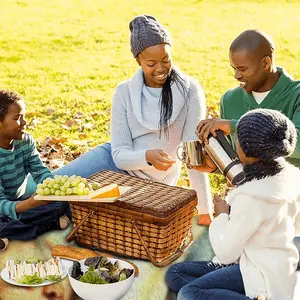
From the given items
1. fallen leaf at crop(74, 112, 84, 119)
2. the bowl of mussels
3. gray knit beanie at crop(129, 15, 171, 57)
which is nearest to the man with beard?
gray knit beanie at crop(129, 15, 171, 57)

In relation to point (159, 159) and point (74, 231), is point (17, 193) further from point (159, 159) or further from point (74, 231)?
point (159, 159)

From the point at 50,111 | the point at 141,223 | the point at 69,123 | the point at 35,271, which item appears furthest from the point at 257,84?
the point at 50,111

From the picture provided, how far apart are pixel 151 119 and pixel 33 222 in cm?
85

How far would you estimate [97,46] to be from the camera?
938 centimetres

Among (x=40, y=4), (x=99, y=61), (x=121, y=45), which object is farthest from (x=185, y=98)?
(x=40, y=4)

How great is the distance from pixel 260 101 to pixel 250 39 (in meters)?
0.33

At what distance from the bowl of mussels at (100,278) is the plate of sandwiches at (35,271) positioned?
13 cm

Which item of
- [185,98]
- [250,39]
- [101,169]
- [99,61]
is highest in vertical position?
[250,39]

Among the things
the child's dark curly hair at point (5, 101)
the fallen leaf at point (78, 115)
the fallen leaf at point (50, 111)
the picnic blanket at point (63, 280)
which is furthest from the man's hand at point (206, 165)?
the fallen leaf at point (50, 111)

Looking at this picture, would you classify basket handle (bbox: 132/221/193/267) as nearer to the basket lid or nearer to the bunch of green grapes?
the basket lid

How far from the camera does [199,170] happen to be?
3.42m

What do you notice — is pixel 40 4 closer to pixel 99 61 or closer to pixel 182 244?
pixel 99 61

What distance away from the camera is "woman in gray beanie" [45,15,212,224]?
11.8 feet

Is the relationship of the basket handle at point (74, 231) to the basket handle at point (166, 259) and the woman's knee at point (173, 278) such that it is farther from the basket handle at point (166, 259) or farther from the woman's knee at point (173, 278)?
the woman's knee at point (173, 278)
